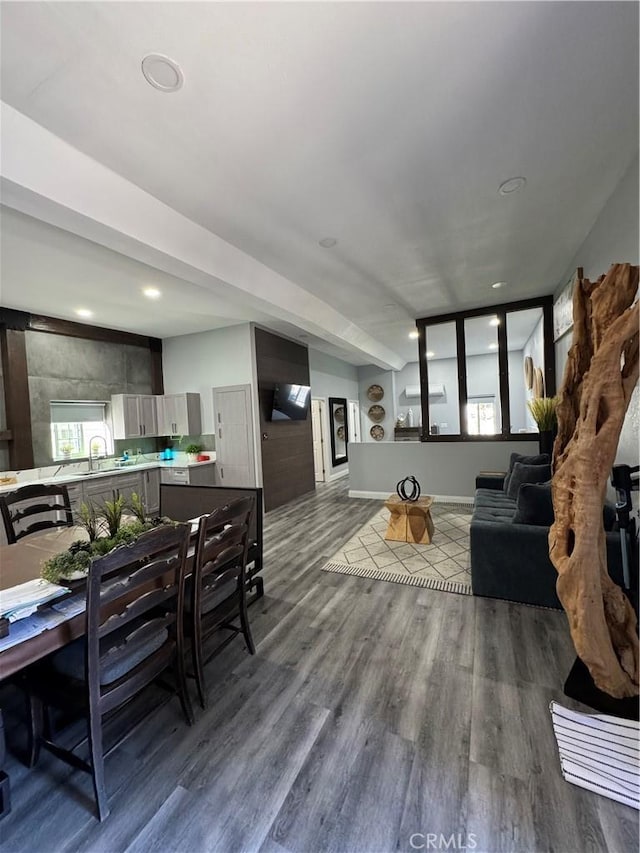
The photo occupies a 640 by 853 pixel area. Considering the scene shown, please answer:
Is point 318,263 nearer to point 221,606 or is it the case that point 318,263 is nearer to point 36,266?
point 36,266

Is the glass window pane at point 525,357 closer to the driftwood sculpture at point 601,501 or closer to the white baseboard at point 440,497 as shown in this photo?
the white baseboard at point 440,497

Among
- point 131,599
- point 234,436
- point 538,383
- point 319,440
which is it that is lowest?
point 131,599

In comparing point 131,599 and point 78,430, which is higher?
point 78,430

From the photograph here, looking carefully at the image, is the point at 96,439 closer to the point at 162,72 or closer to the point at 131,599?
the point at 131,599

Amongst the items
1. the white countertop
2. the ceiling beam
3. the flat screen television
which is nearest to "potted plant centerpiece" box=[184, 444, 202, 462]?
the white countertop

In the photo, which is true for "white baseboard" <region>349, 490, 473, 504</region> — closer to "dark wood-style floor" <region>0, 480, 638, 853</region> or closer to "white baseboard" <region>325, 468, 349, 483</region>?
"white baseboard" <region>325, 468, 349, 483</region>

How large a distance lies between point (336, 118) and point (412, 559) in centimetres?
356

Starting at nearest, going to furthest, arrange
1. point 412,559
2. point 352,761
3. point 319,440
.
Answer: point 352,761 → point 412,559 → point 319,440

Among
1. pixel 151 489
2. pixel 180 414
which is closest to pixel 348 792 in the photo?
pixel 151 489

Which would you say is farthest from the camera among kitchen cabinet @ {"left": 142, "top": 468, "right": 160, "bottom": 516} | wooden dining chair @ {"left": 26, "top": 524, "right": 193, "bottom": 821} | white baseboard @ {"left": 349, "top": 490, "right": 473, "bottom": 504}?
white baseboard @ {"left": 349, "top": 490, "right": 473, "bottom": 504}

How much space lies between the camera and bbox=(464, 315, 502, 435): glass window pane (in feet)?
19.7

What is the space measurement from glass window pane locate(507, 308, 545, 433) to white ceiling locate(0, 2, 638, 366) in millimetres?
2511

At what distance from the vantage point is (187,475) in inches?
213

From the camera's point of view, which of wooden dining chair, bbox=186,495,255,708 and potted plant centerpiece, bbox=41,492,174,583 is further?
wooden dining chair, bbox=186,495,255,708
